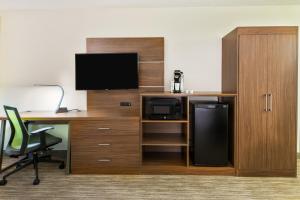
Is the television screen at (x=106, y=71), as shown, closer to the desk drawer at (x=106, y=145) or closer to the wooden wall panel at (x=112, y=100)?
the wooden wall panel at (x=112, y=100)

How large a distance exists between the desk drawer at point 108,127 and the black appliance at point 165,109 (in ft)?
0.93

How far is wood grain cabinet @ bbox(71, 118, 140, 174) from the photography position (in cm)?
332

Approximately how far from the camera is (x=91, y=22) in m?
4.00

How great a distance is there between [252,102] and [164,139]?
1260mm

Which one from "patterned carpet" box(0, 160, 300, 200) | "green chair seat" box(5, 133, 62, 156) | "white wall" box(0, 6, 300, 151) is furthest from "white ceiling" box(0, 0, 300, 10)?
"patterned carpet" box(0, 160, 300, 200)

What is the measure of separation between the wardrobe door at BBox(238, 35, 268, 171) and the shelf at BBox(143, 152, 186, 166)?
2.71 feet

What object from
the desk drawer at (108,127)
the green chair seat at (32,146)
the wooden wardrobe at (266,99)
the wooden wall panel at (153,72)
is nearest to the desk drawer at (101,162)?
the desk drawer at (108,127)

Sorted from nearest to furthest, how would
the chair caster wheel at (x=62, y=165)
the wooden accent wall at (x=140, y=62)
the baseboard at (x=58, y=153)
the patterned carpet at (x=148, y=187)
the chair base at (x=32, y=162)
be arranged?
the patterned carpet at (x=148, y=187) → the chair base at (x=32, y=162) → the chair caster wheel at (x=62, y=165) → the wooden accent wall at (x=140, y=62) → the baseboard at (x=58, y=153)

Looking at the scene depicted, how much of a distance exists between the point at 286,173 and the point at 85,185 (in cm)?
→ 251

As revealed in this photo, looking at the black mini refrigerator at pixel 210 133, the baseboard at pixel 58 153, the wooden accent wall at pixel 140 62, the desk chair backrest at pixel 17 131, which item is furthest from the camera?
the baseboard at pixel 58 153

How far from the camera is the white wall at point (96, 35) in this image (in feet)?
12.8

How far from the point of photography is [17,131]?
123 inches

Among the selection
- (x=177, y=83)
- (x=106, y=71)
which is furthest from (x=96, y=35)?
(x=177, y=83)

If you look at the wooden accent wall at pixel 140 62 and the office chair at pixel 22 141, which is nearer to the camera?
the office chair at pixel 22 141
